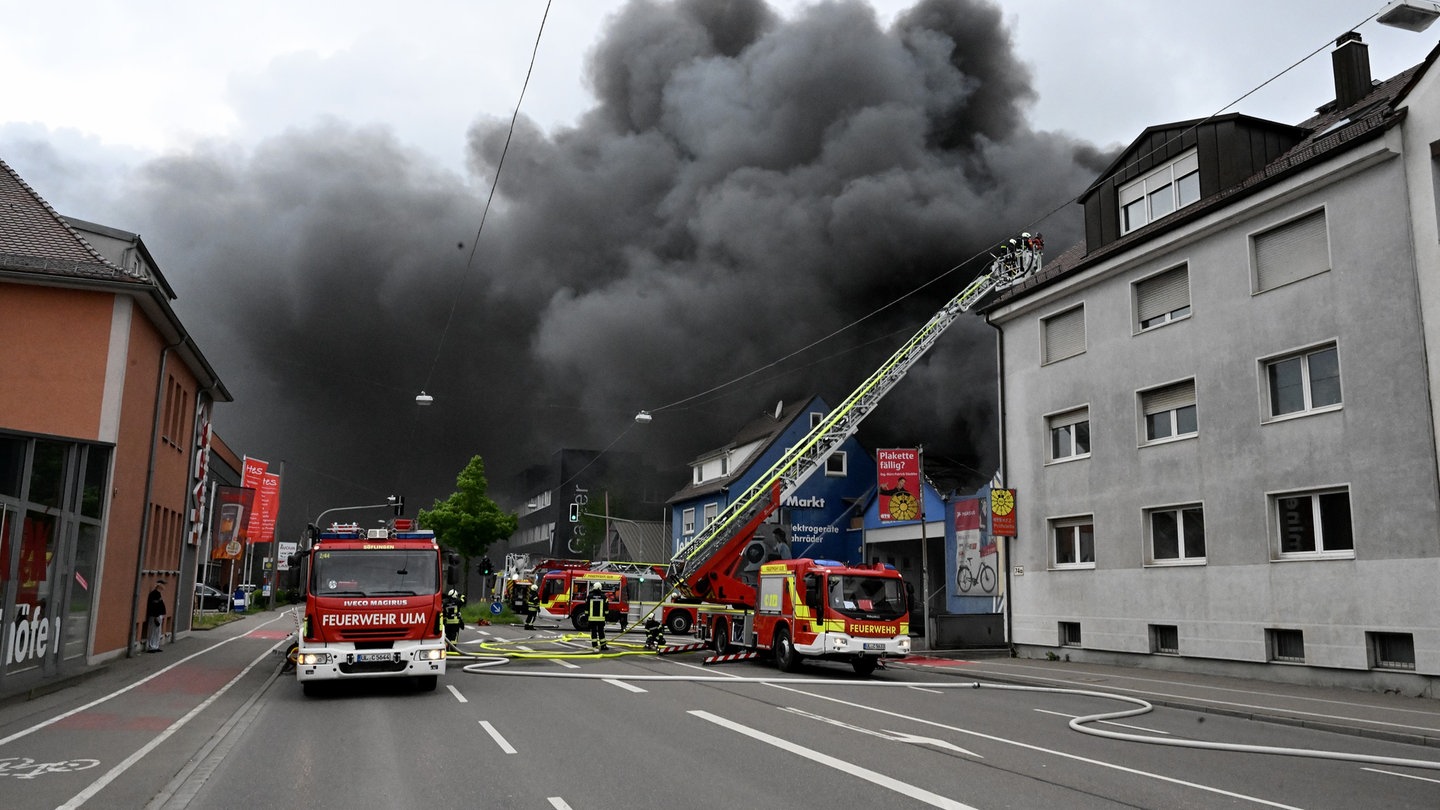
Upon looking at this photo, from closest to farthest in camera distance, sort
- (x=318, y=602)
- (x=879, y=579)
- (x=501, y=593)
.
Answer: (x=318, y=602) → (x=879, y=579) → (x=501, y=593)

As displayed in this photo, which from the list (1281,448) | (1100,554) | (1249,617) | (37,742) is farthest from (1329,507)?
(37,742)

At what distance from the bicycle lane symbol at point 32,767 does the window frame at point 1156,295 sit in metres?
18.8

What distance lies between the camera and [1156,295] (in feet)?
68.0

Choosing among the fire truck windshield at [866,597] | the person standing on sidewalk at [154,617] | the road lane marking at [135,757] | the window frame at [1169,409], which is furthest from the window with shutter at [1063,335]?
the person standing on sidewalk at [154,617]

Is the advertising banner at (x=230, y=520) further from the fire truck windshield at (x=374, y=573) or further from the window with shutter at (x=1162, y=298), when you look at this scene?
the window with shutter at (x=1162, y=298)

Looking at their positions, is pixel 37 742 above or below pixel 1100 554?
below

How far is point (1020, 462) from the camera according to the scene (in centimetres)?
2397

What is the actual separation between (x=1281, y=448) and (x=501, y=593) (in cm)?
4183

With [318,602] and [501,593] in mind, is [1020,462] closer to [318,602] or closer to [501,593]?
[318,602]

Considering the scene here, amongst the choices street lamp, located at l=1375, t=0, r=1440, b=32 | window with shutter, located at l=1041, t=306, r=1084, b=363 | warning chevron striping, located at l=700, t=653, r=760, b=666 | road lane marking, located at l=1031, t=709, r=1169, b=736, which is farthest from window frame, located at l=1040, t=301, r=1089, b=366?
street lamp, located at l=1375, t=0, r=1440, b=32

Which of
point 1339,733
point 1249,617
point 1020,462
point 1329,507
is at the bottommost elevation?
point 1339,733

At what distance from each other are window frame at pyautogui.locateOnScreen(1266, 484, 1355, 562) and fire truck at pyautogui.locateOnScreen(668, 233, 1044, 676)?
6404 millimetres

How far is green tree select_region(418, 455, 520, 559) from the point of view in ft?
161

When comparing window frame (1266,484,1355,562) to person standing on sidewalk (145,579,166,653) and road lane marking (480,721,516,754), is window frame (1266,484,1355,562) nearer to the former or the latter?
road lane marking (480,721,516,754)
